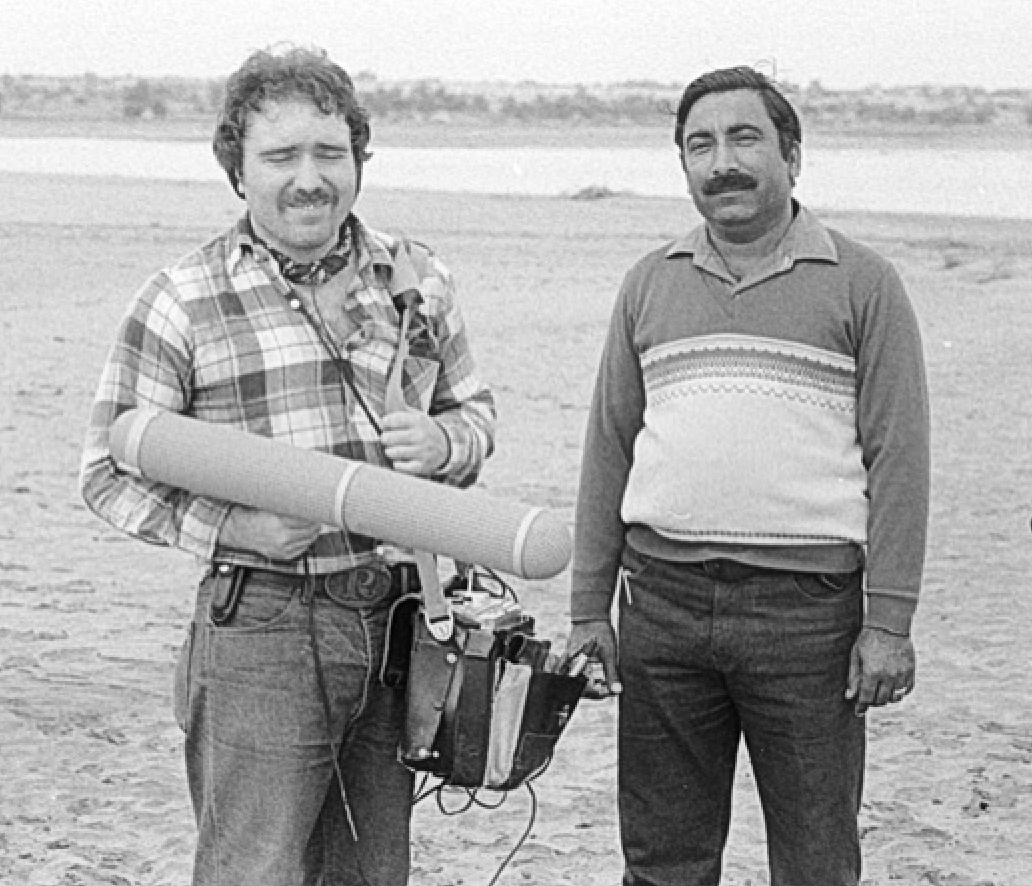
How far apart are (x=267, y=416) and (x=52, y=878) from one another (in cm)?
223

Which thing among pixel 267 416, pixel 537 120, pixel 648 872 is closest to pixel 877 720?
pixel 648 872

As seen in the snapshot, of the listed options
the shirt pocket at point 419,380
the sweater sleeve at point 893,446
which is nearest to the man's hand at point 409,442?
the shirt pocket at point 419,380

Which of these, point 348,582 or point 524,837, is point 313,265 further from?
point 524,837

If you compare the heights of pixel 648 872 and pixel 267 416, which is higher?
pixel 267 416

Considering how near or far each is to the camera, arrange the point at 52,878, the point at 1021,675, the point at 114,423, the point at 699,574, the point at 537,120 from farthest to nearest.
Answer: the point at 537,120
the point at 1021,675
the point at 52,878
the point at 699,574
the point at 114,423

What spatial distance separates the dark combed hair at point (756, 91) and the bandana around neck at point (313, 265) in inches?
32.9

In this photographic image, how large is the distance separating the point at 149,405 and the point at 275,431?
0.22 meters

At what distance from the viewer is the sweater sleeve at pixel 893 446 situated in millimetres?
3588

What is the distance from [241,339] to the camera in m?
3.24

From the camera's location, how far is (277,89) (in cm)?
326

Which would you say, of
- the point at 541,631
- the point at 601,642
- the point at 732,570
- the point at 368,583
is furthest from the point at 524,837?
the point at 541,631

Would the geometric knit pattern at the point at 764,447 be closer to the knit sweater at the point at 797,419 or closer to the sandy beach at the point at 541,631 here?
the knit sweater at the point at 797,419

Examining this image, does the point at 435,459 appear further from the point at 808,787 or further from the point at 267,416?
the point at 808,787

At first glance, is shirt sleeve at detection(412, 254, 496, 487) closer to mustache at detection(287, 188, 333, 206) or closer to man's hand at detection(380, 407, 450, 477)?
man's hand at detection(380, 407, 450, 477)
